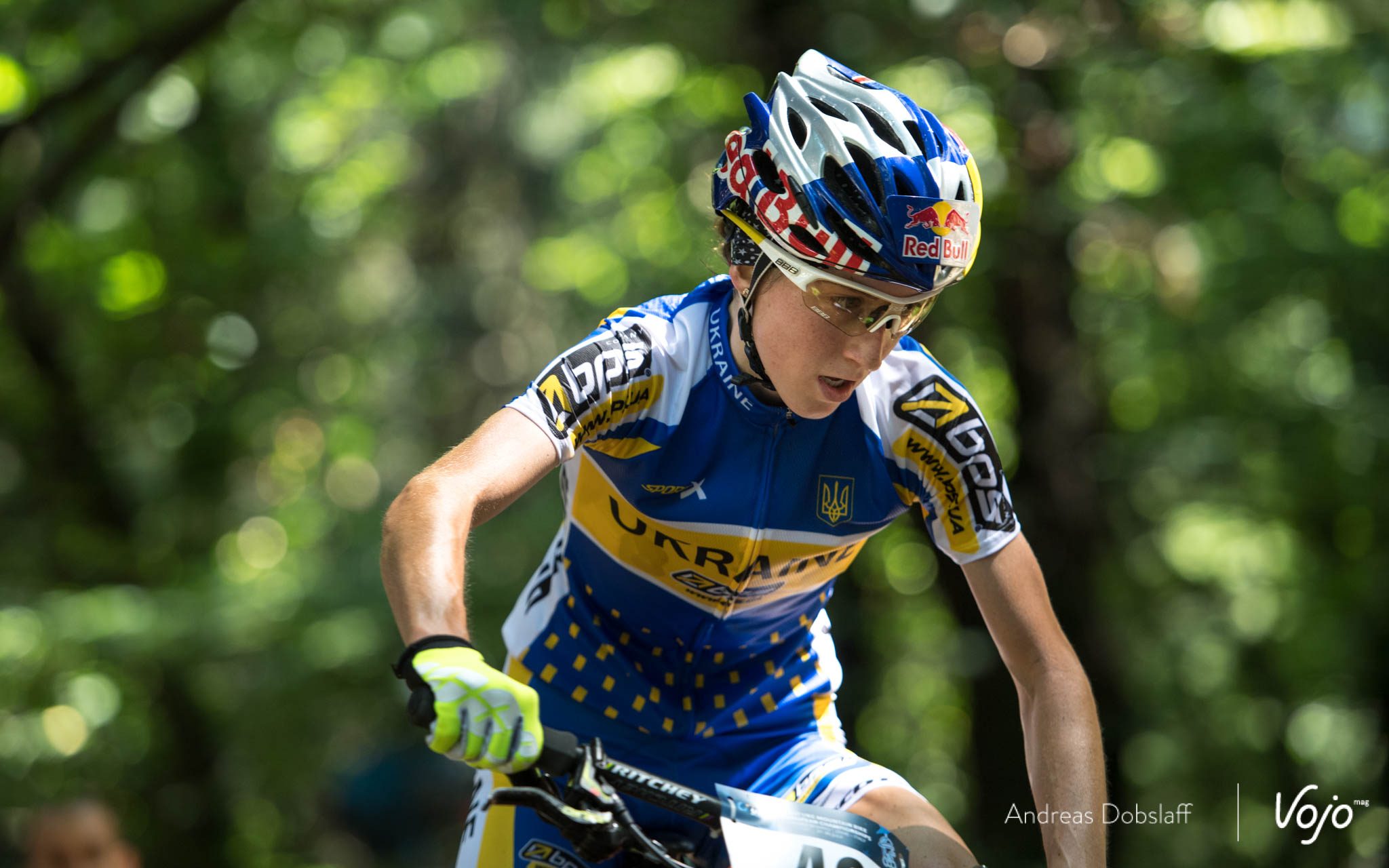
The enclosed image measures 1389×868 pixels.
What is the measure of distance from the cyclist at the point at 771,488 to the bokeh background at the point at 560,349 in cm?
360

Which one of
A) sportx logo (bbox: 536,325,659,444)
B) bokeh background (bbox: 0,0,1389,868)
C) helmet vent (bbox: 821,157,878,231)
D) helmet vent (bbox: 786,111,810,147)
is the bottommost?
bokeh background (bbox: 0,0,1389,868)

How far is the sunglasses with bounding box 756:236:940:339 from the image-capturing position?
2.77 m

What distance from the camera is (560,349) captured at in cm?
1230

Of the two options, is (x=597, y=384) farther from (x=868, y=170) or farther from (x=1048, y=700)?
(x=1048, y=700)

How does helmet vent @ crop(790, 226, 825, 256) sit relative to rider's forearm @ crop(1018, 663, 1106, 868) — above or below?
above

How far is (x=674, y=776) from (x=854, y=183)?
1455 mm

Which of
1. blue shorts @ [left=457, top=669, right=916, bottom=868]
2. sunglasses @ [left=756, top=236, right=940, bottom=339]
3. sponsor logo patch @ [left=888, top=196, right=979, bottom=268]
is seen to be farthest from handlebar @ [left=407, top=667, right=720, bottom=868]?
sponsor logo patch @ [left=888, top=196, right=979, bottom=268]

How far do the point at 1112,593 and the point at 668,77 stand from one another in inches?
222

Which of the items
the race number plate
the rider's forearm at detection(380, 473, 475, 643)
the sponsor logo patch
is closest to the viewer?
the rider's forearm at detection(380, 473, 475, 643)

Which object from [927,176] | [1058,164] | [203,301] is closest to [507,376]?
[203,301]

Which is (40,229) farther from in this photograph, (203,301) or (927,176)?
(927,176)

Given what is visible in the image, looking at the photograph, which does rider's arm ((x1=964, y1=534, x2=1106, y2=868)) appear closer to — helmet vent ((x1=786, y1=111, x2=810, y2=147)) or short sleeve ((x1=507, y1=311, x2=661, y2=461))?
short sleeve ((x1=507, y1=311, x2=661, y2=461))

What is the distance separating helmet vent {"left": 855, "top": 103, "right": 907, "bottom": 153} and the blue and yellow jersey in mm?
468

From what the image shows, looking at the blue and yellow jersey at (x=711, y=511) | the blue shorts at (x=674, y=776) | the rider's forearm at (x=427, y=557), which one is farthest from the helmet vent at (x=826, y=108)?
the blue shorts at (x=674, y=776)
